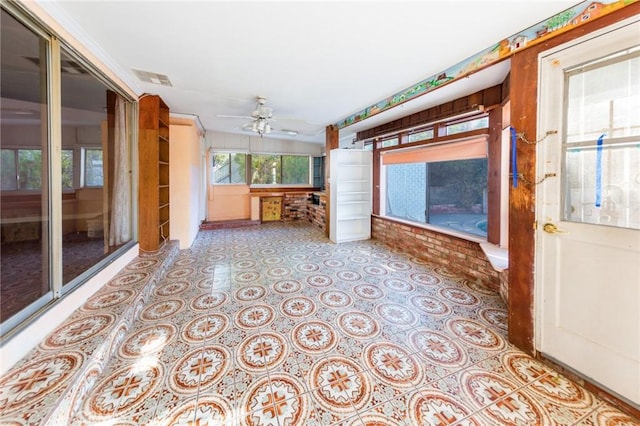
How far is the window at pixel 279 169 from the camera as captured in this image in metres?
7.39

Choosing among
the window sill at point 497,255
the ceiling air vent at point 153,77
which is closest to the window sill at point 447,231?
the window sill at point 497,255

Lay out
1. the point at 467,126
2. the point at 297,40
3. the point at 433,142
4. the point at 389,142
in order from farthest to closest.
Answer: the point at 389,142 → the point at 433,142 → the point at 467,126 → the point at 297,40

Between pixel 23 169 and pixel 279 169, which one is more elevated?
pixel 279 169

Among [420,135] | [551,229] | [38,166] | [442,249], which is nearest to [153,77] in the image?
[38,166]

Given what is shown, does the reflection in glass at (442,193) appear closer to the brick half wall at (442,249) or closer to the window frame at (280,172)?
the brick half wall at (442,249)

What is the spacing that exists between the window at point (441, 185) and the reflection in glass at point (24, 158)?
13.6ft

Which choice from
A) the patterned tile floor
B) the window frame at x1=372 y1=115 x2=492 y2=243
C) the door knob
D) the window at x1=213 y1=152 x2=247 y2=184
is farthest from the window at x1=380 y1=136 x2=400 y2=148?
the window at x1=213 y1=152 x2=247 y2=184

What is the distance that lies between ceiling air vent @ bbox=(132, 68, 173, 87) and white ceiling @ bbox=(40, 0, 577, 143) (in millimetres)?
90

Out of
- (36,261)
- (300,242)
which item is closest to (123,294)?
(36,261)

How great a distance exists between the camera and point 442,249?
11.5 feet

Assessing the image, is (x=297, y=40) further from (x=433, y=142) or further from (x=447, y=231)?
(x=447, y=231)

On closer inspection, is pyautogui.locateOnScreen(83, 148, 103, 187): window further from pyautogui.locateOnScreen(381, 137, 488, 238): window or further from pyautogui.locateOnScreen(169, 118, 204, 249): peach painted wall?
pyautogui.locateOnScreen(381, 137, 488, 238): window

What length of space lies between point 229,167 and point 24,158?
5138 millimetres

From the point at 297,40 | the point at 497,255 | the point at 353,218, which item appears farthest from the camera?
the point at 353,218
